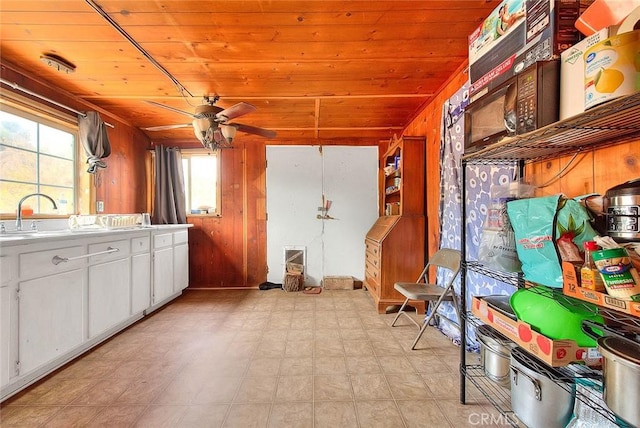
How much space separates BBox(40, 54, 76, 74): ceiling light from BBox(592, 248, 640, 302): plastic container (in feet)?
10.9

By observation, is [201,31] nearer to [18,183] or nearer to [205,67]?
[205,67]

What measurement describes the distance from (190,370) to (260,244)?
220 cm

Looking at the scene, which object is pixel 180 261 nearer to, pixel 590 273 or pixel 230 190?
pixel 230 190

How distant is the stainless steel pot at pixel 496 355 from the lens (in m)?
1.25

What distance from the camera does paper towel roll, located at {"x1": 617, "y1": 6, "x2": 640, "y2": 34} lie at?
746mm

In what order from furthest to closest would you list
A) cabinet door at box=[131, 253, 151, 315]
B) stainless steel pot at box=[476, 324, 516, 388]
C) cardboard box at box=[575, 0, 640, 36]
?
cabinet door at box=[131, 253, 151, 315], stainless steel pot at box=[476, 324, 516, 388], cardboard box at box=[575, 0, 640, 36]

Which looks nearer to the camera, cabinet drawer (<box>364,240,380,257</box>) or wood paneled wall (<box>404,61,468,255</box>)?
wood paneled wall (<box>404,61,468,255</box>)

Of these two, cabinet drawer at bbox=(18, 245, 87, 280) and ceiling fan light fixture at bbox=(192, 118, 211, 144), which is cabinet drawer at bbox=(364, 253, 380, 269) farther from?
cabinet drawer at bbox=(18, 245, 87, 280)

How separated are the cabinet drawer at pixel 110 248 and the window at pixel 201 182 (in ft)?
5.21

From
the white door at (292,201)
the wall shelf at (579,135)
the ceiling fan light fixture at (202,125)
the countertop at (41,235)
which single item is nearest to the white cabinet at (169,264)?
the countertop at (41,235)

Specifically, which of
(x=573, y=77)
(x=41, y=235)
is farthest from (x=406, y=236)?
(x=41, y=235)

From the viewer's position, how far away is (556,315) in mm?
958

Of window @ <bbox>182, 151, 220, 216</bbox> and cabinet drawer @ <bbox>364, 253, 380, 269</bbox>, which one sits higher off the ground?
window @ <bbox>182, 151, 220, 216</bbox>

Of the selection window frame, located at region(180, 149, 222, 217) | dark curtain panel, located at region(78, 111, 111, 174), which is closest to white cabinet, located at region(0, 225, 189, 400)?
dark curtain panel, located at region(78, 111, 111, 174)
